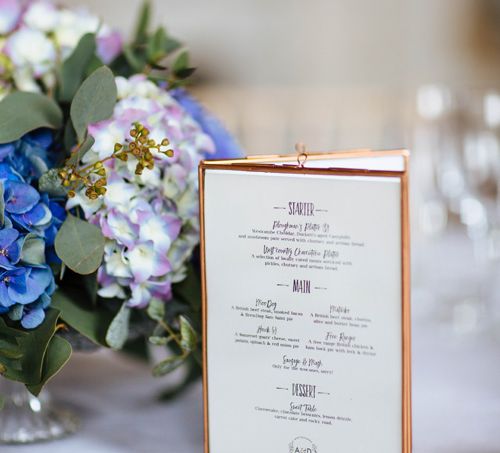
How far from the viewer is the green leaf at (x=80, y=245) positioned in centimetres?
60

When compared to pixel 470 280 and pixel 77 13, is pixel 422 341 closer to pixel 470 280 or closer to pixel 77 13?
pixel 470 280

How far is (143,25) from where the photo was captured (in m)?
0.84

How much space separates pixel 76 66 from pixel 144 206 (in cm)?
18

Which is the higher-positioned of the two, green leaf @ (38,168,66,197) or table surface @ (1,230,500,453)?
green leaf @ (38,168,66,197)

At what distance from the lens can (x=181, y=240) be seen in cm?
67

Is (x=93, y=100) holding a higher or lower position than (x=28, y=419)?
higher

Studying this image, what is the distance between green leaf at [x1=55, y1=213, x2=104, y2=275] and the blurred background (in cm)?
33

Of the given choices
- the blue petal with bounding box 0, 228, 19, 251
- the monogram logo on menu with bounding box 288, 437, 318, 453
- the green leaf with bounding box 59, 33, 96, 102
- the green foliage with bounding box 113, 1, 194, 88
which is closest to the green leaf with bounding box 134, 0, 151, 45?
the green foliage with bounding box 113, 1, 194, 88

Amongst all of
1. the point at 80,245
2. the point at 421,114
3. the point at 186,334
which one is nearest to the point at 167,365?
the point at 186,334

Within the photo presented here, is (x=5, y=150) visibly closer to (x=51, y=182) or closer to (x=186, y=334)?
(x=51, y=182)

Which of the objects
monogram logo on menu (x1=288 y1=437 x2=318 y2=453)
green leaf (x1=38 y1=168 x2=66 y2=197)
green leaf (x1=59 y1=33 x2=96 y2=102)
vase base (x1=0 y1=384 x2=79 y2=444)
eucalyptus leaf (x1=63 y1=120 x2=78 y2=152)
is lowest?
vase base (x1=0 y1=384 x2=79 y2=444)

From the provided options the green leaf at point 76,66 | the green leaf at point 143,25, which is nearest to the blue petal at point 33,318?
the green leaf at point 76,66

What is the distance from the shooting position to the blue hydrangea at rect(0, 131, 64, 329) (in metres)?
0.60

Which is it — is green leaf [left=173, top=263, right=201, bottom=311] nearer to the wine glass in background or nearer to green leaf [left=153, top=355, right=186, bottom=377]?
green leaf [left=153, top=355, right=186, bottom=377]
